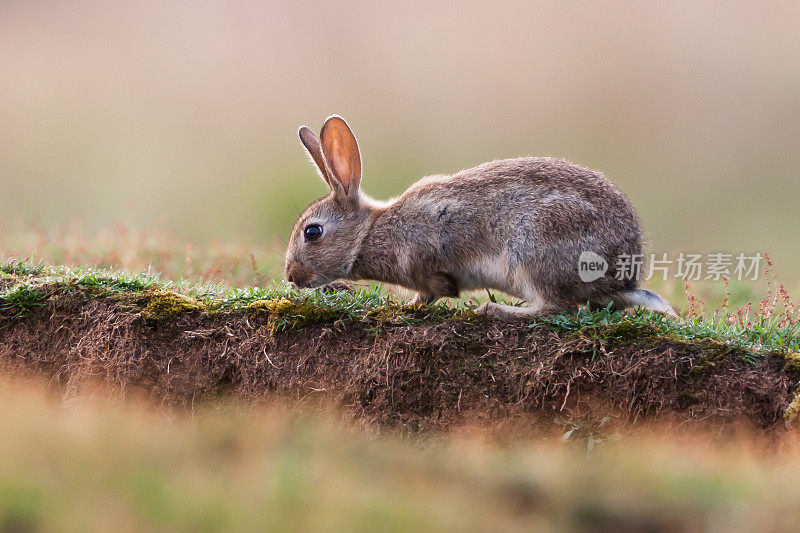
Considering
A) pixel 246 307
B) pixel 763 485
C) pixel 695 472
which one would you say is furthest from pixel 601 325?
pixel 246 307

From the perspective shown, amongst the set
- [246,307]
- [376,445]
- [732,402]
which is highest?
[246,307]

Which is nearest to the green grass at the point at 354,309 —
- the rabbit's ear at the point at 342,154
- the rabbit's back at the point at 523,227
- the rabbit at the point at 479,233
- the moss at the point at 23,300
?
the moss at the point at 23,300

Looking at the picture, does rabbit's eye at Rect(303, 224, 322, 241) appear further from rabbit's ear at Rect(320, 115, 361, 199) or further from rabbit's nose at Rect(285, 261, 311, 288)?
rabbit's ear at Rect(320, 115, 361, 199)

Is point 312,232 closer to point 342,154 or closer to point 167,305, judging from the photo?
point 342,154

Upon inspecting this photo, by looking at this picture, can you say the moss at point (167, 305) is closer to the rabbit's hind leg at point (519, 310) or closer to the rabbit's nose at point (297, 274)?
the rabbit's nose at point (297, 274)

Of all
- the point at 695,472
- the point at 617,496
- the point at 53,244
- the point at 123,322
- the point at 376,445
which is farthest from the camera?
the point at 53,244

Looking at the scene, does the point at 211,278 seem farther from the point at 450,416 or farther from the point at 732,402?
the point at 732,402

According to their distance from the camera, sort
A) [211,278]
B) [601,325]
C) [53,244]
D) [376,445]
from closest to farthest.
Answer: [376,445]
[601,325]
[211,278]
[53,244]
